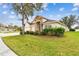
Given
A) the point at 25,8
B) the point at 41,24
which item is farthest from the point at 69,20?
the point at 25,8

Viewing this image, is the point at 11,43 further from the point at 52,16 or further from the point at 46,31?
the point at 52,16

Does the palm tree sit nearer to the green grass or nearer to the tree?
the green grass

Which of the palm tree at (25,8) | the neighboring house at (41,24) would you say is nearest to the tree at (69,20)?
the neighboring house at (41,24)

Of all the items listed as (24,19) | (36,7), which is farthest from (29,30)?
(36,7)

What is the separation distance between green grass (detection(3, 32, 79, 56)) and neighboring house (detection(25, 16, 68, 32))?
82mm

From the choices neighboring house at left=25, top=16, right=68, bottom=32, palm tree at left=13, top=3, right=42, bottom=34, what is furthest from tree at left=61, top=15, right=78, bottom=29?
palm tree at left=13, top=3, right=42, bottom=34

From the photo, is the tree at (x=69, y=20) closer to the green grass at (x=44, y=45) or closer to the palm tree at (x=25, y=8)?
the green grass at (x=44, y=45)

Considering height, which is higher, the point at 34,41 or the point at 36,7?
the point at 36,7

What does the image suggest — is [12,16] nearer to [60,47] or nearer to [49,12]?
[49,12]

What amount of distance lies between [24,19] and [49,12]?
0.26 m

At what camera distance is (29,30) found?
1.92 meters

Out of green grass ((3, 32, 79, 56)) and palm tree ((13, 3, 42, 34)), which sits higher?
palm tree ((13, 3, 42, 34))

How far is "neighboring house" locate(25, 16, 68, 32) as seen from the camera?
1884mm

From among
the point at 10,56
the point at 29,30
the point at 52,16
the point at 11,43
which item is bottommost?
the point at 10,56
